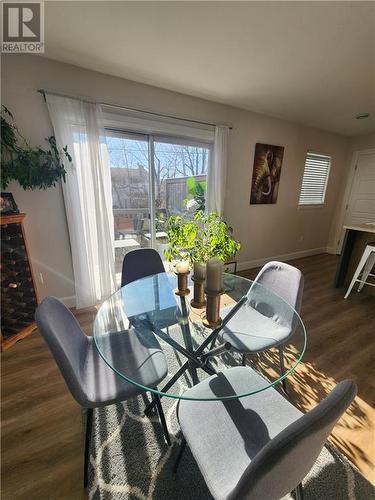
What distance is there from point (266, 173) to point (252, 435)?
3537 millimetres

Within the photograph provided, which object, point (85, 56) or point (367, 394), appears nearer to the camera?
point (367, 394)

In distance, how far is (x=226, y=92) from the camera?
2.53 m

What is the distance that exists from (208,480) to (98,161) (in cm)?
248

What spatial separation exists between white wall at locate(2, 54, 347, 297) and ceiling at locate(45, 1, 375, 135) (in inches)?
6.2

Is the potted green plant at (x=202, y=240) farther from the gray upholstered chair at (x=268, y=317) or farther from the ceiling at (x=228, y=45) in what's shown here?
the ceiling at (x=228, y=45)

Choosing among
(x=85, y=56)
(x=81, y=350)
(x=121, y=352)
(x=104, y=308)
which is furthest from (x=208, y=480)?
(x=85, y=56)

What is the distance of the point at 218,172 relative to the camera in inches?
119

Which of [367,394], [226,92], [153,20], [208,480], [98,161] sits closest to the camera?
[208,480]

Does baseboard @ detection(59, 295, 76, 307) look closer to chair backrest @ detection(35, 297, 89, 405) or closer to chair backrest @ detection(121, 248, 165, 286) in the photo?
chair backrest @ detection(121, 248, 165, 286)

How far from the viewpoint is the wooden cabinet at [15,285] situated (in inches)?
73.7

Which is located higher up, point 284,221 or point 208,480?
point 284,221

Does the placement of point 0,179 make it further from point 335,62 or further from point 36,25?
point 335,62

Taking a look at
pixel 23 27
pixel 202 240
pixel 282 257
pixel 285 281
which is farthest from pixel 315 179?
pixel 23 27

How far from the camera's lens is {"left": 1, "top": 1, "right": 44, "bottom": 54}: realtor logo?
1375 mm
